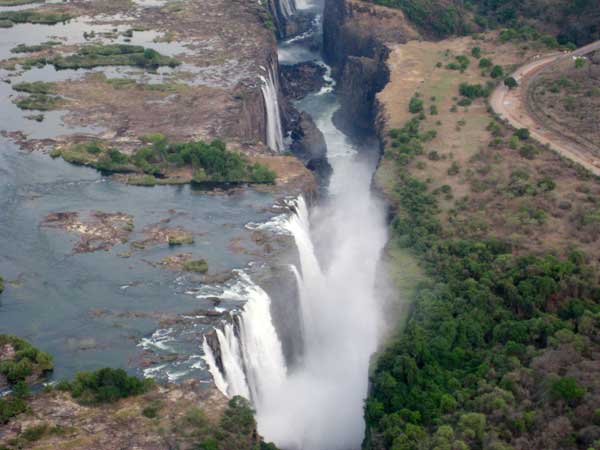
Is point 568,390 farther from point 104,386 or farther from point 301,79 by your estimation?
point 301,79

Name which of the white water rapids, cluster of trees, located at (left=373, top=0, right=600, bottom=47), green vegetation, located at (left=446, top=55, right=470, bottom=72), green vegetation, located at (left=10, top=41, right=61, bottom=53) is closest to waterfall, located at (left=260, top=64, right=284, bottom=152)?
the white water rapids

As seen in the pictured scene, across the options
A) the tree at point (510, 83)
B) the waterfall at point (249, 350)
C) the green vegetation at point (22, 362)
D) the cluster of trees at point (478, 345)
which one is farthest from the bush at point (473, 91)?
the green vegetation at point (22, 362)

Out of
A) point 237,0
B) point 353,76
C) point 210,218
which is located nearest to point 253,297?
point 210,218

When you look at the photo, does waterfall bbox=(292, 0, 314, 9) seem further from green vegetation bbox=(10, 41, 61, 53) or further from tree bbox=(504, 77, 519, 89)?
tree bbox=(504, 77, 519, 89)

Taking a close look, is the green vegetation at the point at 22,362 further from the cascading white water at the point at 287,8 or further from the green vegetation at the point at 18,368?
the cascading white water at the point at 287,8

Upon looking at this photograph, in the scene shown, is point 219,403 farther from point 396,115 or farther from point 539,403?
point 396,115

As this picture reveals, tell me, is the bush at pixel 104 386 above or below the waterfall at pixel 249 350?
above
